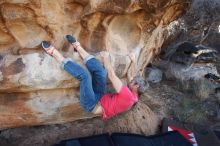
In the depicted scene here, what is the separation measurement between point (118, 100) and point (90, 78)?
45cm

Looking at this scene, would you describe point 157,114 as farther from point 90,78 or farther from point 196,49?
point 90,78

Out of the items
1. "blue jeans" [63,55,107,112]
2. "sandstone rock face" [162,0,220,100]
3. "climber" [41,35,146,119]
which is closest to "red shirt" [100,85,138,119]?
"climber" [41,35,146,119]

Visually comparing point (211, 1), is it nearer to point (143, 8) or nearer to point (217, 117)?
point (217, 117)

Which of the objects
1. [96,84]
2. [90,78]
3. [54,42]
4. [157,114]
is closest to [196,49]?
[157,114]

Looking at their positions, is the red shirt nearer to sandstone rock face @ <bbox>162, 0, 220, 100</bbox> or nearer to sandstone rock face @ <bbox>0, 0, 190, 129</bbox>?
sandstone rock face @ <bbox>0, 0, 190, 129</bbox>

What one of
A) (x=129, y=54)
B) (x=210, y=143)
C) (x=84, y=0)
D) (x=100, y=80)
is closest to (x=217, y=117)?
(x=210, y=143)

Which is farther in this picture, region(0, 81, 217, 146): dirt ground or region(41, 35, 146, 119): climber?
region(0, 81, 217, 146): dirt ground

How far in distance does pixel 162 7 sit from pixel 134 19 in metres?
0.31

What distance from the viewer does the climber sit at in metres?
3.91

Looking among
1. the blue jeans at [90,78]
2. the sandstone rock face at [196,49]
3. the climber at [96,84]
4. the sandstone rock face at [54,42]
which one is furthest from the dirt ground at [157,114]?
the blue jeans at [90,78]

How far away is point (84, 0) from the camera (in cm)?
383

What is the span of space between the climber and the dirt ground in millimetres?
674

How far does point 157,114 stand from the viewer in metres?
5.93

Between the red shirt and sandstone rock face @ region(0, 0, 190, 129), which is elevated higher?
sandstone rock face @ region(0, 0, 190, 129)
